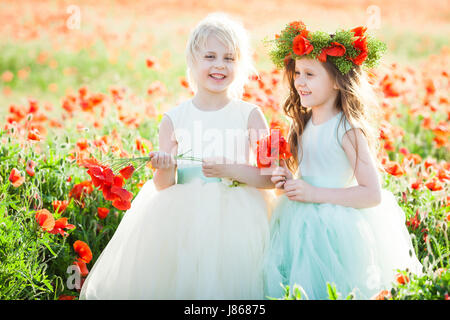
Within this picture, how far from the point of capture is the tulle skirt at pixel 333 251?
2570mm

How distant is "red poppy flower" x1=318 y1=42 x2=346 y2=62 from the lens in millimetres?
2736

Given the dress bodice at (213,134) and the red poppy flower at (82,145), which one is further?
the red poppy flower at (82,145)

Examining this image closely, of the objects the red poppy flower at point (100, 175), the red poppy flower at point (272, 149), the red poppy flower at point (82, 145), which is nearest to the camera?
the red poppy flower at point (100, 175)

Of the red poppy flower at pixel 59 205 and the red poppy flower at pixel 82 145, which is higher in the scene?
the red poppy flower at pixel 82 145

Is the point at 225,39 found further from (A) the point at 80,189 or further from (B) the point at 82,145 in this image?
(B) the point at 82,145

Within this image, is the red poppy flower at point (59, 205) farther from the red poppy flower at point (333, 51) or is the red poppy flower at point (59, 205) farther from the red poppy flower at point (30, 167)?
the red poppy flower at point (333, 51)

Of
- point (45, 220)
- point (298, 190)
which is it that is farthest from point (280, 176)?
point (45, 220)

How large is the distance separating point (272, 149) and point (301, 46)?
57 centimetres

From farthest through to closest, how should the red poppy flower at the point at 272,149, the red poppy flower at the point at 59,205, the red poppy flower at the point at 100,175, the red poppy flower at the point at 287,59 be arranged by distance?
the red poppy flower at the point at 59,205 → the red poppy flower at the point at 287,59 → the red poppy flower at the point at 272,149 → the red poppy flower at the point at 100,175

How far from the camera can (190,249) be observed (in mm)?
2615

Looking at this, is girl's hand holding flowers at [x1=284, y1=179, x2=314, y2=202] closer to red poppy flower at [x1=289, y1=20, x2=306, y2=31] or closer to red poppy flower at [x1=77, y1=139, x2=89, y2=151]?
red poppy flower at [x1=289, y1=20, x2=306, y2=31]

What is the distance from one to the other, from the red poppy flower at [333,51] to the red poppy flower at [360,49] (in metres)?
0.08

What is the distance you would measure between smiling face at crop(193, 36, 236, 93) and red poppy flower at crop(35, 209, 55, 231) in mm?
1030

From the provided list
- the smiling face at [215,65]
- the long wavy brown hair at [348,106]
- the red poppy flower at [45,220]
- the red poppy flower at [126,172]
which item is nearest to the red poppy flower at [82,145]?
the red poppy flower at [45,220]
